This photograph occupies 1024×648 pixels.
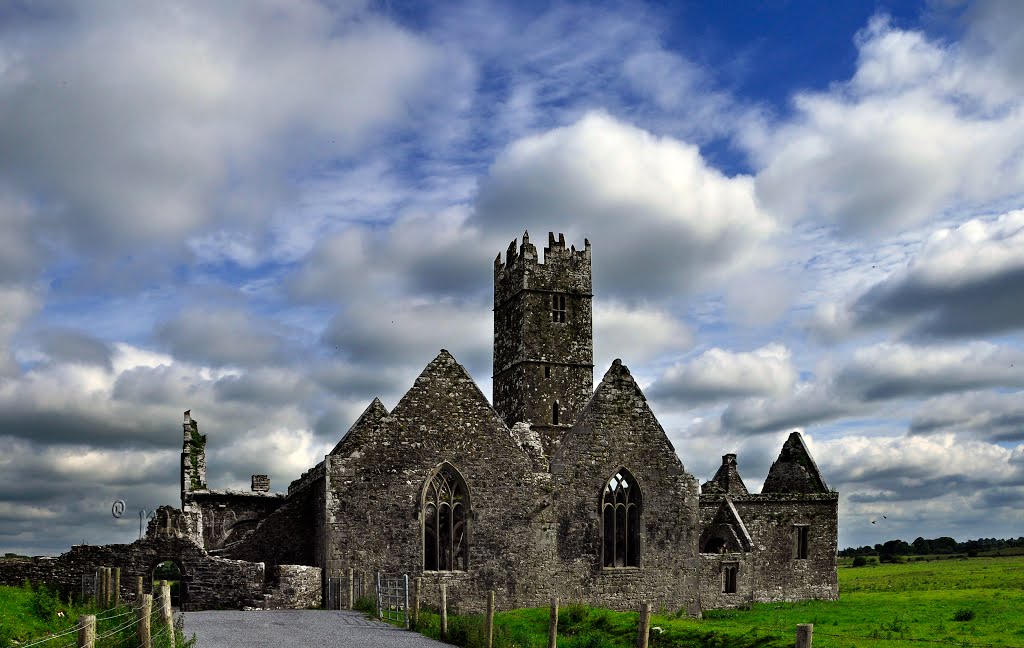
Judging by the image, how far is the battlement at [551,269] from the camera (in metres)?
43.2

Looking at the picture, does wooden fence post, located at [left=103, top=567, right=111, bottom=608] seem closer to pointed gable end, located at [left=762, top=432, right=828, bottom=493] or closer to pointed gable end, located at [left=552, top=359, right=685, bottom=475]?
pointed gable end, located at [left=552, top=359, right=685, bottom=475]

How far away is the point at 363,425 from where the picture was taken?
36250 millimetres

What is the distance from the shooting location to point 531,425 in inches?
1635

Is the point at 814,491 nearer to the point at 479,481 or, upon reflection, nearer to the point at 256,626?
the point at 479,481

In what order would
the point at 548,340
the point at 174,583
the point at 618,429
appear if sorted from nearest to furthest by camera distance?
the point at 618,429 → the point at 174,583 → the point at 548,340

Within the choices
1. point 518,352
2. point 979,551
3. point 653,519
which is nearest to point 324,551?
point 653,519

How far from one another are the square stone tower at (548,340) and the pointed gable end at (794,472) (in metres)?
15.6

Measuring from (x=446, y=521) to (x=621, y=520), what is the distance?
247 inches

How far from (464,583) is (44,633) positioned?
12.8 metres

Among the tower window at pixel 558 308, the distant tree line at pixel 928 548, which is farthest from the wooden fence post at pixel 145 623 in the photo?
the distant tree line at pixel 928 548

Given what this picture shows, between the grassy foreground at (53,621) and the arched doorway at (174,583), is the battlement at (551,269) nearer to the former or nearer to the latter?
the arched doorway at (174,583)

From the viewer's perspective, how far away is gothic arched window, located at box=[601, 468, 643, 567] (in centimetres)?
3447

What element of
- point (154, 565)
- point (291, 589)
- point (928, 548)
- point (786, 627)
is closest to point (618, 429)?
point (786, 627)

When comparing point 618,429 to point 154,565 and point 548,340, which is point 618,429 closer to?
point 548,340
